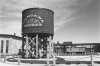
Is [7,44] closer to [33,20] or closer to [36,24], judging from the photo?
[33,20]

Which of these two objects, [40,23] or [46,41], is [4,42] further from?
[40,23]

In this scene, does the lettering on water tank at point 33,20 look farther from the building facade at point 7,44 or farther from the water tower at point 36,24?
the building facade at point 7,44

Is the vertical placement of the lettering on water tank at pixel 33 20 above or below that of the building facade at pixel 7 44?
above

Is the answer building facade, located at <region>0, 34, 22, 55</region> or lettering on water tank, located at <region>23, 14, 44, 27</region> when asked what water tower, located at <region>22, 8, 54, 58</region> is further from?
building facade, located at <region>0, 34, 22, 55</region>

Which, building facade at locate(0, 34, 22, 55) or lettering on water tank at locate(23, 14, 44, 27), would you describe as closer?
lettering on water tank at locate(23, 14, 44, 27)

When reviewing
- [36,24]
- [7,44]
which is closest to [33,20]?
[36,24]

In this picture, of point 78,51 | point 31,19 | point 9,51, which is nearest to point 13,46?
point 9,51

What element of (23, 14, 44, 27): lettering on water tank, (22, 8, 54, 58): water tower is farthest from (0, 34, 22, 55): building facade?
(23, 14, 44, 27): lettering on water tank

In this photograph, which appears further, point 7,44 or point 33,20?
point 7,44

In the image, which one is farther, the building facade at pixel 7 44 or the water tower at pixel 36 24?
the building facade at pixel 7 44

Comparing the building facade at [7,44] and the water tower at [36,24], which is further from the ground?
the water tower at [36,24]

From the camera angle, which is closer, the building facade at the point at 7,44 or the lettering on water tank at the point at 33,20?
the lettering on water tank at the point at 33,20

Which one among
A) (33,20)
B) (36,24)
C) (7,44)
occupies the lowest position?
(7,44)

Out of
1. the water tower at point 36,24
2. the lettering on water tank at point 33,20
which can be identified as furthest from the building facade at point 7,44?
the lettering on water tank at point 33,20
